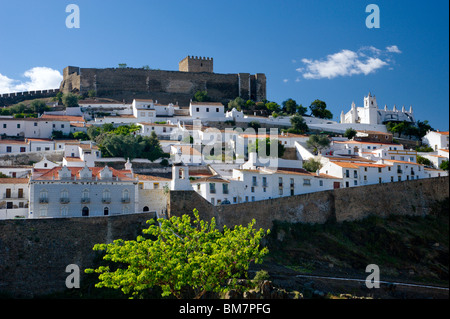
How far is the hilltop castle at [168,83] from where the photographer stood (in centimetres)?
8256

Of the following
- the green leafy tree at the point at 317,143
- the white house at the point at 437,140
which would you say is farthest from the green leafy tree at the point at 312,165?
the white house at the point at 437,140

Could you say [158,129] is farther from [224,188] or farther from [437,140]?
[437,140]

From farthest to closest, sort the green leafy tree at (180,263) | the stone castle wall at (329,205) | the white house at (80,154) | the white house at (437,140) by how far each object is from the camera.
Result: the white house at (437,140), the white house at (80,154), the stone castle wall at (329,205), the green leafy tree at (180,263)

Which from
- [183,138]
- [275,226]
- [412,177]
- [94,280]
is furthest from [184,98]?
[94,280]

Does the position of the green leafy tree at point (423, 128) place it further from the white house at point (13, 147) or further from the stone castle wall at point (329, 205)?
the white house at point (13, 147)

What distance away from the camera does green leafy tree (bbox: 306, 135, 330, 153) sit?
58.7 m

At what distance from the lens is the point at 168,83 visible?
86.4 meters

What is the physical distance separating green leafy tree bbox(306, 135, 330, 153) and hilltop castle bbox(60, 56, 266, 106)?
92.7 ft

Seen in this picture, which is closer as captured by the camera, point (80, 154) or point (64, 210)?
point (64, 210)

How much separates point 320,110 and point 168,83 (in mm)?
22904

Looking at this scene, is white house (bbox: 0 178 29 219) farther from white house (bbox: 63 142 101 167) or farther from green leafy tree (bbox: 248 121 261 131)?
green leafy tree (bbox: 248 121 261 131)

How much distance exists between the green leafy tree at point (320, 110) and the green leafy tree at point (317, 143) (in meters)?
20.1

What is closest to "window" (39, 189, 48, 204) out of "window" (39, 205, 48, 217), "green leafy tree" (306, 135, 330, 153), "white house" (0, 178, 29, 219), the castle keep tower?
"window" (39, 205, 48, 217)

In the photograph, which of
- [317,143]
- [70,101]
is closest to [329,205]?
[317,143]
